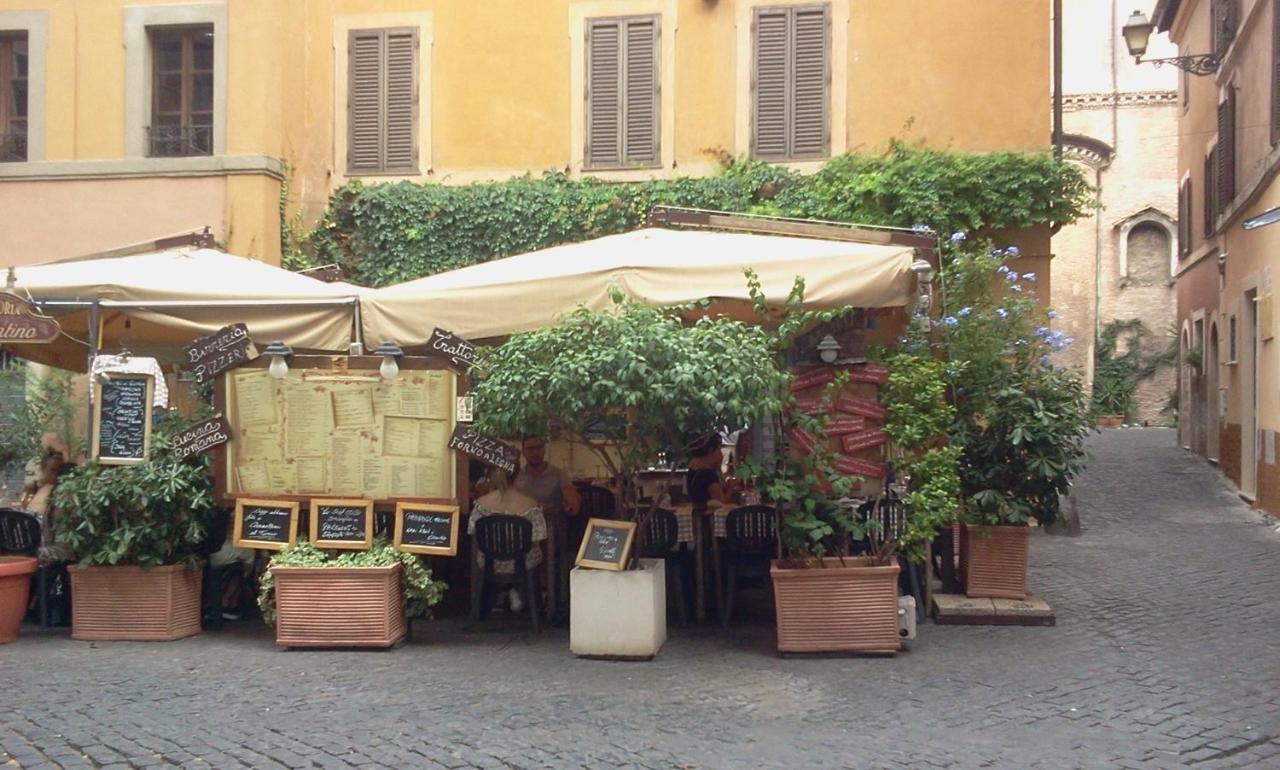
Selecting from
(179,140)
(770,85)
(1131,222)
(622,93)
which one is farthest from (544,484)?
(1131,222)

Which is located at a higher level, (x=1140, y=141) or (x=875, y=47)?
(x=1140, y=141)

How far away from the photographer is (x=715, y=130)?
43.5 feet

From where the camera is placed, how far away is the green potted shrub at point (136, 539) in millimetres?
7902

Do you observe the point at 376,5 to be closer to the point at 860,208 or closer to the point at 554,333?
the point at 860,208

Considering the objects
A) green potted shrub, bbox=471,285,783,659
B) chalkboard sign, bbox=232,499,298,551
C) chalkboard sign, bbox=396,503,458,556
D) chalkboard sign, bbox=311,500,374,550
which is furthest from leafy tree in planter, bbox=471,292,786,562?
chalkboard sign, bbox=232,499,298,551

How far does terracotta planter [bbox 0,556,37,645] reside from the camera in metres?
7.97

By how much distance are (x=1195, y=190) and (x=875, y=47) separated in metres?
10.4

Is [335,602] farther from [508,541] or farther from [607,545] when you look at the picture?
[607,545]

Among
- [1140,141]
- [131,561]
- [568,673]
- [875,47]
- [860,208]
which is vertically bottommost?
[568,673]

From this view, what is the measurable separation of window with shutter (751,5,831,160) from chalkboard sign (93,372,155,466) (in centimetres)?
705

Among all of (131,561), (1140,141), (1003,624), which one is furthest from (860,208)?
(1140,141)

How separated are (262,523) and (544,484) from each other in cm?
185

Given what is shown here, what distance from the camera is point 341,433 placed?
27.0ft

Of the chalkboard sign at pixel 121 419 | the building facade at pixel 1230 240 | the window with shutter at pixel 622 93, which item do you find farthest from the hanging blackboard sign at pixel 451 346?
the building facade at pixel 1230 240
